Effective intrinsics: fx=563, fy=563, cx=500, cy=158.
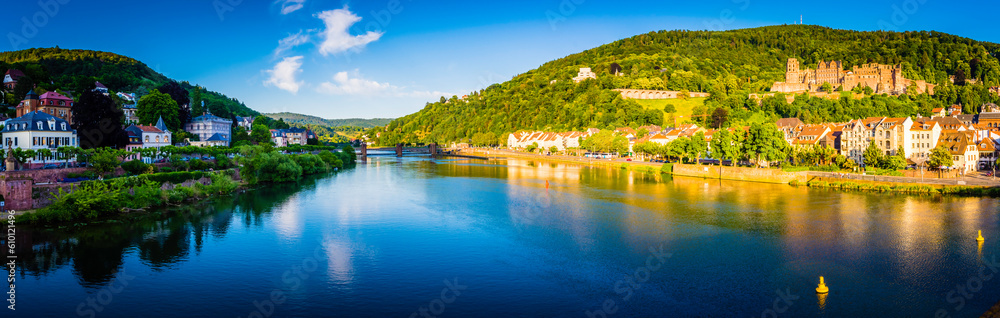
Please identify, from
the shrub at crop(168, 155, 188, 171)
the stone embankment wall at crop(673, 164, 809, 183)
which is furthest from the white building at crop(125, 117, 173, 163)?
the stone embankment wall at crop(673, 164, 809, 183)

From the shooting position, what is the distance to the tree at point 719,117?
8394 cm

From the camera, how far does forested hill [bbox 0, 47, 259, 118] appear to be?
178ft

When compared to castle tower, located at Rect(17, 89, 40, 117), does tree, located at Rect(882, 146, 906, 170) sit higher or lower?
lower

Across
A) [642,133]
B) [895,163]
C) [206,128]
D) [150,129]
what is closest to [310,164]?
[150,129]

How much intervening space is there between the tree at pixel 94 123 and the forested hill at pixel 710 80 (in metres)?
70.6

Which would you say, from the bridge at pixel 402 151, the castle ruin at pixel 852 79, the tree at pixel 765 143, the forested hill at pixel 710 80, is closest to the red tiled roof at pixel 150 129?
the tree at pixel 765 143

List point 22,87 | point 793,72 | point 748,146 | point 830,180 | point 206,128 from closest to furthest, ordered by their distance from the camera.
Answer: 1. point 830,180
2. point 748,146
3. point 22,87
4. point 206,128
5. point 793,72

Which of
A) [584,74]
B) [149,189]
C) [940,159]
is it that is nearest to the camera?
[149,189]

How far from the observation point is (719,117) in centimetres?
8388

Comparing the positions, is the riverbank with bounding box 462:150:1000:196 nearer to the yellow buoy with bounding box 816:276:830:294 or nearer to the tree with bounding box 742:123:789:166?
the tree with bounding box 742:123:789:166

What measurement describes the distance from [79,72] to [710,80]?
107870mm

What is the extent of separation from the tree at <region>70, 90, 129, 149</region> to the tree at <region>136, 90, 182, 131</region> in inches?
663

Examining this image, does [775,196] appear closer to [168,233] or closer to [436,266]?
[436,266]

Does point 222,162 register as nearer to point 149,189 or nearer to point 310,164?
point 149,189
